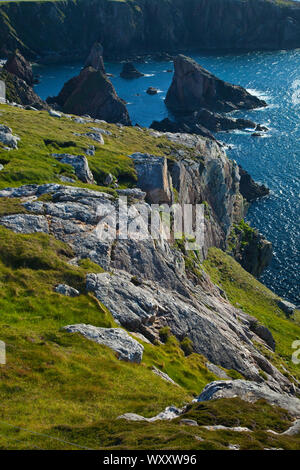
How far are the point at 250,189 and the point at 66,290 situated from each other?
95.0 m

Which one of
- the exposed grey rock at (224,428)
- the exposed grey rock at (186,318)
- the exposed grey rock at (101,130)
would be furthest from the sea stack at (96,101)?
the exposed grey rock at (224,428)

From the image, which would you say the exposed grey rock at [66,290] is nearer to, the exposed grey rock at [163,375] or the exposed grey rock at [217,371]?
the exposed grey rock at [163,375]

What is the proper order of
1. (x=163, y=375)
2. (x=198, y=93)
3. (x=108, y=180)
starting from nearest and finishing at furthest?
(x=163, y=375)
(x=108, y=180)
(x=198, y=93)

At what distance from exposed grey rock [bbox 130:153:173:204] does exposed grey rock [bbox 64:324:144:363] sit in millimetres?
29584

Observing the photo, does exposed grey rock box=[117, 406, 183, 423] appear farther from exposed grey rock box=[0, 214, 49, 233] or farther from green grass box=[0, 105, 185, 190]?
green grass box=[0, 105, 185, 190]

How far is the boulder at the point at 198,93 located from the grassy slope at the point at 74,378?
147 metres

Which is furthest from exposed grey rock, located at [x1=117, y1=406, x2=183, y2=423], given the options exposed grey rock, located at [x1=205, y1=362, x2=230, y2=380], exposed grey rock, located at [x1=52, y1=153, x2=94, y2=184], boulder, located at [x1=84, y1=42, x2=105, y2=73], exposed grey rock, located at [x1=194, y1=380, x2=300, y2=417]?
boulder, located at [x1=84, y1=42, x2=105, y2=73]

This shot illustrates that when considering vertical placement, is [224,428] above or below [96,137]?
below

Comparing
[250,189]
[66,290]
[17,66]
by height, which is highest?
[17,66]

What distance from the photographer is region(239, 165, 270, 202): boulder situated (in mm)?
120188

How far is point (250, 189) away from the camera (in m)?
121

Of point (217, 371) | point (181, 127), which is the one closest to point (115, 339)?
point (217, 371)

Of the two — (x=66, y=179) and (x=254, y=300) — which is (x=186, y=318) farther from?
(x=254, y=300)

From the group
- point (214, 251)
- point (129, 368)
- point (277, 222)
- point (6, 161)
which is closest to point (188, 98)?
point (277, 222)
